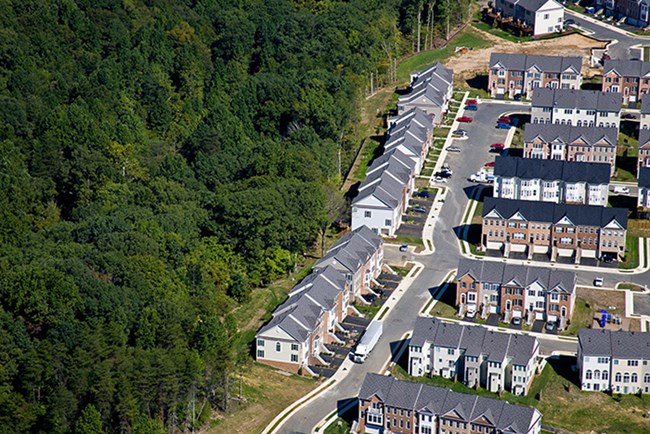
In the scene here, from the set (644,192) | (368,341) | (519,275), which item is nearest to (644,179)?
(644,192)

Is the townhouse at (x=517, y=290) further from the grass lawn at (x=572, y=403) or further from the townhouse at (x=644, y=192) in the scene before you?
the townhouse at (x=644, y=192)

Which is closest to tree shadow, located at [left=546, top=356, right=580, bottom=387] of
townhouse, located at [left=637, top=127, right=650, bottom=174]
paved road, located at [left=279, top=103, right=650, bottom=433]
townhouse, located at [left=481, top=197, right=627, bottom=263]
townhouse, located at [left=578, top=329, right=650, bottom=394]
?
townhouse, located at [left=578, top=329, right=650, bottom=394]

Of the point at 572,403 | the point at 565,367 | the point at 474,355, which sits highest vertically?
the point at 474,355

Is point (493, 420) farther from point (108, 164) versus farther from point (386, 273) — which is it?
point (108, 164)

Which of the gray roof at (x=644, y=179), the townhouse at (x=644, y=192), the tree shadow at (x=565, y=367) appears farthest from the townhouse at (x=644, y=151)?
the tree shadow at (x=565, y=367)


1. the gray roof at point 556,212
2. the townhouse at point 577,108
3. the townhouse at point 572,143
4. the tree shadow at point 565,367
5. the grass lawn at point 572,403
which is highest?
the townhouse at point 577,108

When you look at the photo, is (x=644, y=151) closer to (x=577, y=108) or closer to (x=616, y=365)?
(x=577, y=108)

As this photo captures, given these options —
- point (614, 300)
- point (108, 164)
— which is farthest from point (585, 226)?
point (108, 164)

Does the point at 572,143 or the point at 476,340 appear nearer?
the point at 476,340

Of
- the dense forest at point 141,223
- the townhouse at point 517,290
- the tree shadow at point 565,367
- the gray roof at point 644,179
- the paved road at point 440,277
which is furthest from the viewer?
the gray roof at point 644,179
